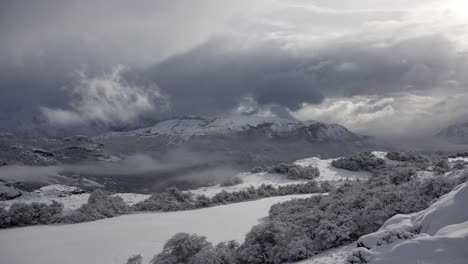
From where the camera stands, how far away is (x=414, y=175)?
29578 mm

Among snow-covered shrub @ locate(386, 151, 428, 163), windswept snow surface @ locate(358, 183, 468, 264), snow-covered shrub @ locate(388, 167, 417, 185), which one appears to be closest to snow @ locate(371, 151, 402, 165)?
snow-covered shrub @ locate(386, 151, 428, 163)

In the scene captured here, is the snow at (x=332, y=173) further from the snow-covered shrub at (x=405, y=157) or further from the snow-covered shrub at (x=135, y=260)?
the snow-covered shrub at (x=135, y=260)

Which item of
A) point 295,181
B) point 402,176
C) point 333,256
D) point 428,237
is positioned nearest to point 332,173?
point 295,181

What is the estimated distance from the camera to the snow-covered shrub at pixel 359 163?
52719 mm

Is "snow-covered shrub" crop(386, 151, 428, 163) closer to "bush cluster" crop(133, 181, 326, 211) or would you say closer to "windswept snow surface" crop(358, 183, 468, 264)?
"bush cluster" crop(133, 181, 326, 211)

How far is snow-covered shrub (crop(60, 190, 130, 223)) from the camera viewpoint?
92.5ft

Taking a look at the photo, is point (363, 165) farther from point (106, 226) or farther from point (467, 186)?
point (467, 186)

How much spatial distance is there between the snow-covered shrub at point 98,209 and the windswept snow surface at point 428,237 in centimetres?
2141

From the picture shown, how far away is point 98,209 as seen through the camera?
97.2 ft

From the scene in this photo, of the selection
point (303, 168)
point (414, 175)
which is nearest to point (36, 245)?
point (414, 175)

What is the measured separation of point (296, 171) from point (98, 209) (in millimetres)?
24967

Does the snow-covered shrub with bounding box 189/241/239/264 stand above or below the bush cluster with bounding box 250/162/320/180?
below

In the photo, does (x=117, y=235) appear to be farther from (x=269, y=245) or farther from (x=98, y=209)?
(x=269, y=245)

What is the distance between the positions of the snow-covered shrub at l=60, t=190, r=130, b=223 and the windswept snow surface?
2141cm
